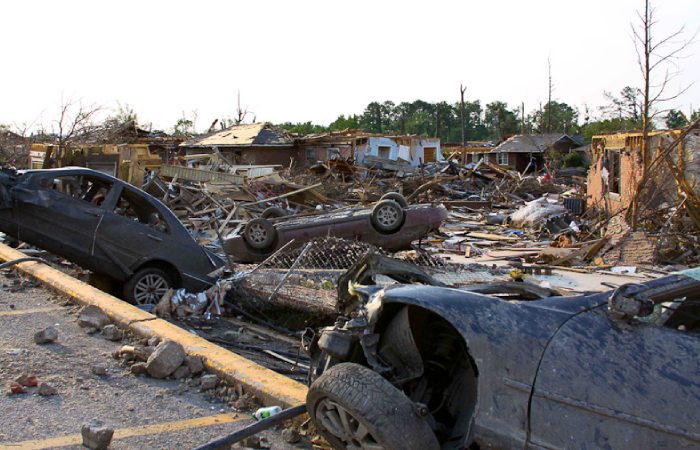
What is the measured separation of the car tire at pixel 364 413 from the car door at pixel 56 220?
586 centimetres

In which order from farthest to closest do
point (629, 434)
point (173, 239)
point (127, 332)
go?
point (173, 239), point (127, 332), point (629, 434)

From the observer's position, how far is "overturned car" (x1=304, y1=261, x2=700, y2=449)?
2.93 metres

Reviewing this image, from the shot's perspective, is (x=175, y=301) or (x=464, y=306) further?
(x=175, y=301)

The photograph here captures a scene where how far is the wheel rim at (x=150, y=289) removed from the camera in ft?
29.7

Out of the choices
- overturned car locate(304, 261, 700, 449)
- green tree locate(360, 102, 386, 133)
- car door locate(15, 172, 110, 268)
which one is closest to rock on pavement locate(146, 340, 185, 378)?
overturned car locate(304, 261, 700, 449)

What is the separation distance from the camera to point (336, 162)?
32531 mm

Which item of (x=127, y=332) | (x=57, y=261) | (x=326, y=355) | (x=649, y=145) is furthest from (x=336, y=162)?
(x=326, y=355)

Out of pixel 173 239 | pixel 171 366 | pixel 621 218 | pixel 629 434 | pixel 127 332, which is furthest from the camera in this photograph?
pixel 621 218

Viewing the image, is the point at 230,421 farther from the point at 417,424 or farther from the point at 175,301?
the point at 175,301

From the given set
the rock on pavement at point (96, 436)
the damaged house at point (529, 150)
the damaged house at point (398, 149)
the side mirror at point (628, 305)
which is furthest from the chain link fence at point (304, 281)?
the damaged house at point (529, 150)

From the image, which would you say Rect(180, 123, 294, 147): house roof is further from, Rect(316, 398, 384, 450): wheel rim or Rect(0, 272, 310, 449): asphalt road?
Rect(316, 398, 384, 450): wheel rim

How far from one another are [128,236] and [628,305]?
7.18 m

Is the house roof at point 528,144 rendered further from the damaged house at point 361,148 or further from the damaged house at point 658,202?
the damaged house at point 658,202

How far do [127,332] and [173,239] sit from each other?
3.07 m
